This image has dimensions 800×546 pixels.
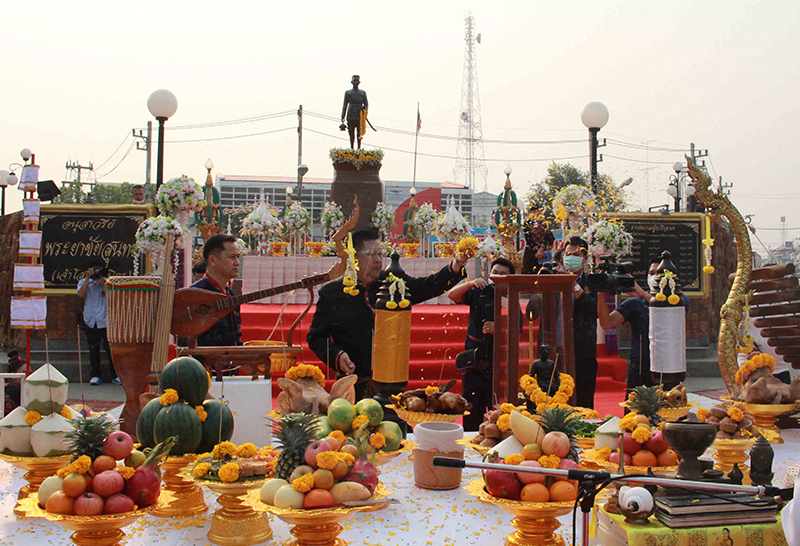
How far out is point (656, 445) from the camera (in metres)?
2.78

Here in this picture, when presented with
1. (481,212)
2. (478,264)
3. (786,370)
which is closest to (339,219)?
(478,264)

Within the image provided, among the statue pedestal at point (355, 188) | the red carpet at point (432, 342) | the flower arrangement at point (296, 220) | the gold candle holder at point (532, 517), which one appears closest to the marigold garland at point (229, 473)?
the gold candle holder at point (532, 517)

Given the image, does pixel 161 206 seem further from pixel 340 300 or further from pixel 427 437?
pixel 427 437

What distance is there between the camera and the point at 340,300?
482 centimetres

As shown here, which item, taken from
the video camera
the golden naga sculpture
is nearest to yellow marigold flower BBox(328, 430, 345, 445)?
the video camera

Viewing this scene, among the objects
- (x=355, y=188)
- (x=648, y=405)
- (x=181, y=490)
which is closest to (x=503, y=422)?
(x=648, y=405)

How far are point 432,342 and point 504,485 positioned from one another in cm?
697

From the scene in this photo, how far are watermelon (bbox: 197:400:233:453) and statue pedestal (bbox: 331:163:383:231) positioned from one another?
412 inches

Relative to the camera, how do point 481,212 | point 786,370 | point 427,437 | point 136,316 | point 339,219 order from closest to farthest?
point 427,437, point 136,316, point 786,370, point 339,219, point 481,212

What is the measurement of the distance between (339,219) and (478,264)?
2.87 m

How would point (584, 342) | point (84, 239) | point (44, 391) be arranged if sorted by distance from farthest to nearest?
point (84, 239) < point (584, 342) < point (44, 391)

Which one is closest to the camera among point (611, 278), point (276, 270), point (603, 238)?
point (611, 278)

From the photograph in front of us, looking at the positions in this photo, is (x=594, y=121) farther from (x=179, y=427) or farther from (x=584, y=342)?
(x=179, y=427)

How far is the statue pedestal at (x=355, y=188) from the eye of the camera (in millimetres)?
13469
